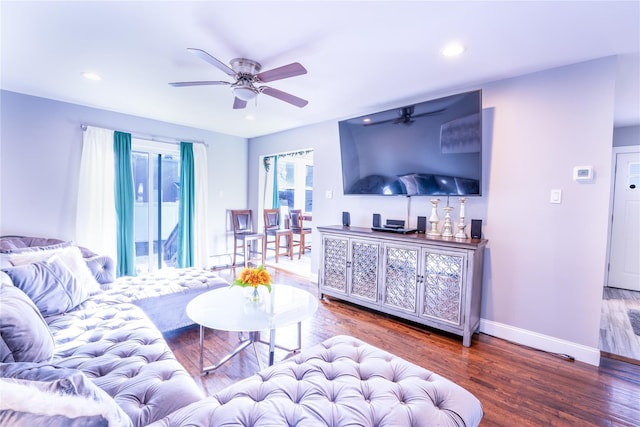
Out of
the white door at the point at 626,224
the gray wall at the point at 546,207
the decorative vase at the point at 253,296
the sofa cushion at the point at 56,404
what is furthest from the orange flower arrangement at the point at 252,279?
the white door at the point at 626,224

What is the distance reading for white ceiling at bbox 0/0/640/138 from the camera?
1.71 meters

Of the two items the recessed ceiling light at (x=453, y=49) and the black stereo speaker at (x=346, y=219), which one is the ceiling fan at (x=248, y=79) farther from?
the black stereo speaker at (x=346, y=219)

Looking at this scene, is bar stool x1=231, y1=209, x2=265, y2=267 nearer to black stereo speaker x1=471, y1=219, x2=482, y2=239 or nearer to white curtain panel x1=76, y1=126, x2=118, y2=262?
white curtain panel x1=76, y1=126, x2=118, y2=262

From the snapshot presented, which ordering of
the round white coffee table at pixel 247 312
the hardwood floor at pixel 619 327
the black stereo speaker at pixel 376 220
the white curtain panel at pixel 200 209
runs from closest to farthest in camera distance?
the round white coffee table at pixel 247 312 → the hardwood floor at pixel 619 327 → the black stereo speaker at pixel 376 220 → the white curtain panel at pixel 200 209

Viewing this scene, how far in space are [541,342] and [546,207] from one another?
1.16 meters

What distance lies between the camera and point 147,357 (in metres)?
1.47

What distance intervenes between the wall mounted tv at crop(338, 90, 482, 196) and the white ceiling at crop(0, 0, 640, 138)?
272 mm

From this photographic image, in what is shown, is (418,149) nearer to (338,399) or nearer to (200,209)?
(338,399)

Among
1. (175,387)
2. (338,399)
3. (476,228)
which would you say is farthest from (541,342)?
(175,387)

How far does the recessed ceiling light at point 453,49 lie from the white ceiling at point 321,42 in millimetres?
51

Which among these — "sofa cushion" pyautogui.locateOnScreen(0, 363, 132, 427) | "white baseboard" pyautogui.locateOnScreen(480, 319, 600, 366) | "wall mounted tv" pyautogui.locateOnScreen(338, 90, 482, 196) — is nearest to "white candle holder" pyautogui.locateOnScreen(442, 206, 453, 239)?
"wall mounted tv" pyautogui.locateOnScreen(338, 90, 482, 196)

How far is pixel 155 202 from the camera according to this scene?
4457 millimetres

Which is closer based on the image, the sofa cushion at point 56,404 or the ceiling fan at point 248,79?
the sofa cushion at point 56,404

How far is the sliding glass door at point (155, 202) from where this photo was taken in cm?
430
